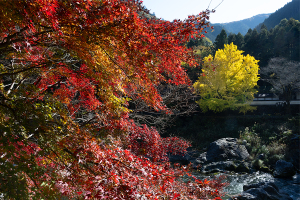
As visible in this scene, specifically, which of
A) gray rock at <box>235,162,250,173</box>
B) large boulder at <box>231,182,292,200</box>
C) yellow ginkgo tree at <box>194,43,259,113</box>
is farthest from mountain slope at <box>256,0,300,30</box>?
large boulder at <box>231,182,292,200</box>

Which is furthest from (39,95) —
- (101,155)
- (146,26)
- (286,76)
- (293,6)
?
(293,6)

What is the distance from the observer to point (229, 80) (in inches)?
703

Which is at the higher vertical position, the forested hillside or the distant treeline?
the forested hillside

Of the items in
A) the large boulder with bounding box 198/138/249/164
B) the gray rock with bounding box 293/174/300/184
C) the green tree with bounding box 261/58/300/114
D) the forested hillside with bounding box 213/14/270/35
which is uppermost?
the forested hillside with bounding box 213/14/270/35

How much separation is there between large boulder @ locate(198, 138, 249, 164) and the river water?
1736mm

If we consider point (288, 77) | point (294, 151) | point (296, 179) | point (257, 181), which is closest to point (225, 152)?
point (257, 181)

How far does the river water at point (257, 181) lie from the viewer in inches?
371

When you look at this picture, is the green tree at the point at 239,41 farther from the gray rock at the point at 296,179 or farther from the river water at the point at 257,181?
the river water at the point at 257,181

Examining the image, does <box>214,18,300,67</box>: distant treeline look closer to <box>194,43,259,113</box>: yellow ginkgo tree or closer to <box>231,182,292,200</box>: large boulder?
<box>194,43,259,113</box>: yellow ginkgo tree

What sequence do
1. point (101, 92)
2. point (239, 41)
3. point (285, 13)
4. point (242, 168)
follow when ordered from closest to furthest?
point (101, 92) < point (242, 168) < point (239, 41) < point (285, 13)

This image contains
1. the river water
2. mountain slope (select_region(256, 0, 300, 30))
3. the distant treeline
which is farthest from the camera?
mountain slope (select_region(256, 0, 300, 30))

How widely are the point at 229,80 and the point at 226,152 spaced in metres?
7.01

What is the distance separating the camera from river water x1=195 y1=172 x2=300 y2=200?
30.9 ft

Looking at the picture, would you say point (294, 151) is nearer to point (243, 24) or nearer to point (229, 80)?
point (229, 80)
